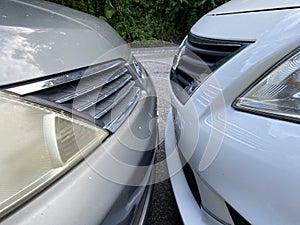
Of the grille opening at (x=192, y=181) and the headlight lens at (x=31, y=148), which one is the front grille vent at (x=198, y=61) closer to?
the grille opening at (x=192, y=181)

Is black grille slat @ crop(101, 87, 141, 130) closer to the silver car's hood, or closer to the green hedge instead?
the silver car's hood

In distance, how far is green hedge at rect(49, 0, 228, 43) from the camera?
22.3 feet

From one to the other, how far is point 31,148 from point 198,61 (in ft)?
3.07

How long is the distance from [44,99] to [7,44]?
222 mm

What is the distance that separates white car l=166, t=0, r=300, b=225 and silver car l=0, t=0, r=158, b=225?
0.25 meters

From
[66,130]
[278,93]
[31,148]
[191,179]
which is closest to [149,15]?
[191,179]

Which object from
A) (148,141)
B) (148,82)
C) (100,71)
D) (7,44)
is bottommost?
(148,141)

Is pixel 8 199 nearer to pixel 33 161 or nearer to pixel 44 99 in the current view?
pixel 33 161

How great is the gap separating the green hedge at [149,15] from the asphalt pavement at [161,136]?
87 centimetres

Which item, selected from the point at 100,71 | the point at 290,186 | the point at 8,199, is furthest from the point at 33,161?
the point at 290,186

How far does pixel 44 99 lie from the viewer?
40.4 inches

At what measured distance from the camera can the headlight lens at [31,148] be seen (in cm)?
88

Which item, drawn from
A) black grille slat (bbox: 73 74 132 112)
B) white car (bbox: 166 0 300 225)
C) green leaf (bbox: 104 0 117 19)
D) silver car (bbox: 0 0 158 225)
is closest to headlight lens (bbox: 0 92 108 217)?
silver car (bbox: 0 0 158 225)

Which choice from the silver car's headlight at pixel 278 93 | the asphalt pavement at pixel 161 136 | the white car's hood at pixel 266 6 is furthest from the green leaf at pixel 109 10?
the silver car's headlight at pixel 278 93
